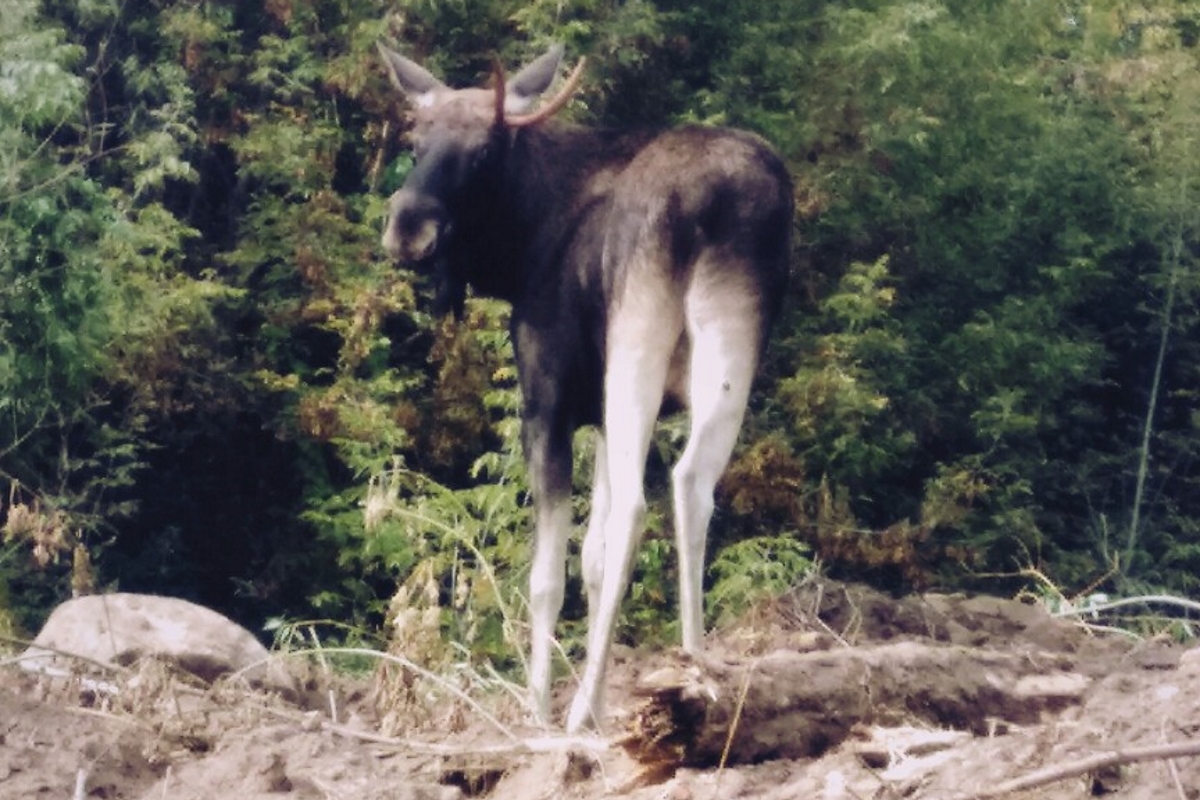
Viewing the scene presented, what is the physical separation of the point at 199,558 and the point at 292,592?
1.05 metres

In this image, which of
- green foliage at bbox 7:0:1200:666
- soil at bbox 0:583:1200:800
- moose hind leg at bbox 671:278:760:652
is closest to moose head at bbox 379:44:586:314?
moose hind leg at bbox 671:278:760:652

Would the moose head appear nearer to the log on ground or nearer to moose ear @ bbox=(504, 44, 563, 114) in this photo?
moose ear @ bbox=(504, 44, 563, 114)

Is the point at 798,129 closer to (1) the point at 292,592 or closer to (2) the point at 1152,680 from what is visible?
(1) the point at 292,592

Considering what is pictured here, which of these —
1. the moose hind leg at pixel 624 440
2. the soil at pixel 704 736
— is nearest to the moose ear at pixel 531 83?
the moose hind leg at pixel 624 440

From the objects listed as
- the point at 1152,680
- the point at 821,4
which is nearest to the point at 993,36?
the point at 821,4

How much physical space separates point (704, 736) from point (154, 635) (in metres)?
4.88

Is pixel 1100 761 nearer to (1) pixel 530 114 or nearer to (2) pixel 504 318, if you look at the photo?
(1) pixel 530 114

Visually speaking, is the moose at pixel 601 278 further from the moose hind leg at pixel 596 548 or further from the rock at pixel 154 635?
the rock at pixel 154 635

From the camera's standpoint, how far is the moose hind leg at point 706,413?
680 cm

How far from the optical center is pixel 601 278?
741cm

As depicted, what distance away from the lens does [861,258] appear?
17750 millimetres

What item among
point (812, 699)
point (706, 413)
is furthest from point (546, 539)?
point (812, 699)

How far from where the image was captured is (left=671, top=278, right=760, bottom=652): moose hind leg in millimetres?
6805

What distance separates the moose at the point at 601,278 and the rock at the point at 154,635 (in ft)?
7.27
